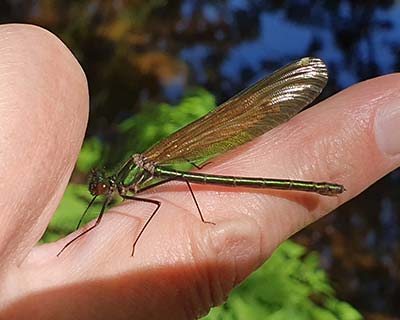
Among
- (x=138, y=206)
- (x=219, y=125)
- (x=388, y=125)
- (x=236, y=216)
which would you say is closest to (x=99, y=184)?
(x=219, y=125)

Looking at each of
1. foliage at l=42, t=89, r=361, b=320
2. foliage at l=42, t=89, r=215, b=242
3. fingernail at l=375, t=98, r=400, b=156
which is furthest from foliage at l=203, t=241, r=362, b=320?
fingernail at l=375, t=98, r=400, b=156

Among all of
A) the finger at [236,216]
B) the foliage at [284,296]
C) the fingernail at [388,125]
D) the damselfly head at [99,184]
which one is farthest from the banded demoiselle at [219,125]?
the foliage at [284,296]

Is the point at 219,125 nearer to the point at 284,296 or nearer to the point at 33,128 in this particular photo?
the point at 33,128

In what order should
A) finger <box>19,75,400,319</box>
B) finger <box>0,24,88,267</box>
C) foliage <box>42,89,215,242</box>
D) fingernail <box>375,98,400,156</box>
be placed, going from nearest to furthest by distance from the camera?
finger <box>0,24,88,267</box> → finger <box>19,75,400,319</box> → fingernail <box>375,98,400,156</box> → foliage <box>42,89,215,242</box>

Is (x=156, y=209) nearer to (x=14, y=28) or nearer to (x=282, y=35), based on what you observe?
(x=14, y=28)

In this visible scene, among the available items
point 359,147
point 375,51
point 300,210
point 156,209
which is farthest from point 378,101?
point 375,51

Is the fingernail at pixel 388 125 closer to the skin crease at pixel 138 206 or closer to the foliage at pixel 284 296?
the skin crease at pixel 138 206

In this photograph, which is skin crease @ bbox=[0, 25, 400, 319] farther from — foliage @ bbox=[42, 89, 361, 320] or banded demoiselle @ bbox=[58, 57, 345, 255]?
foliage @ bbox=[42, 89, 361, 320]
